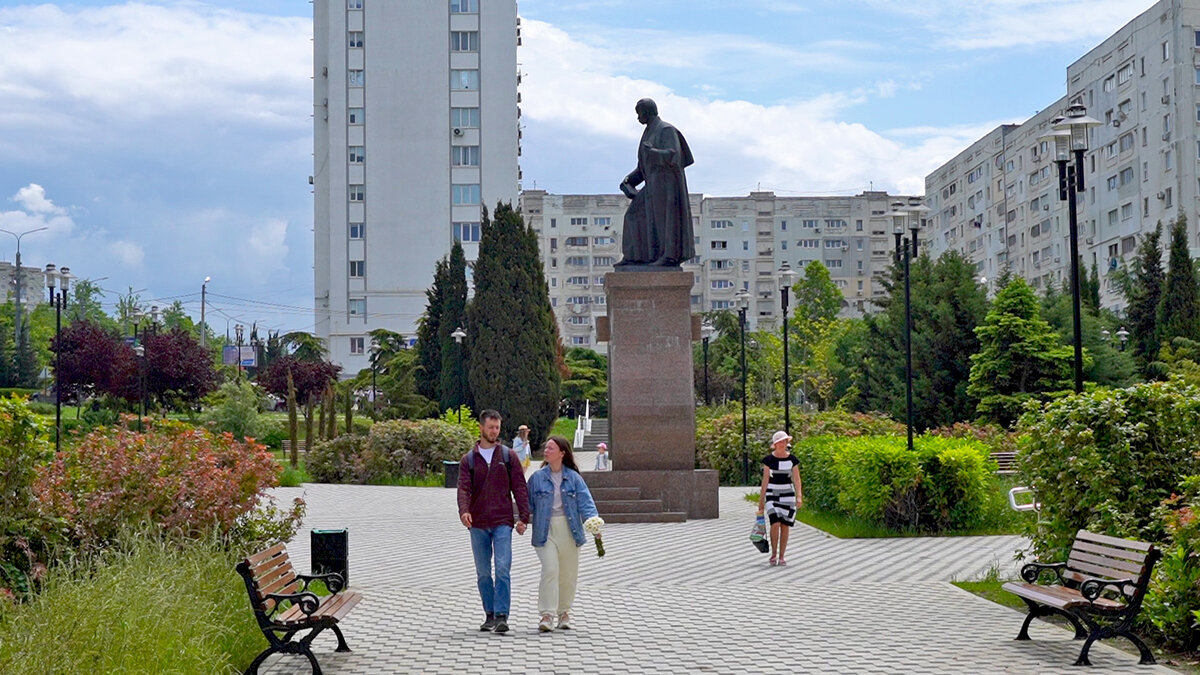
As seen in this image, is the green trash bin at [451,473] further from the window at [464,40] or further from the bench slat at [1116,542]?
the window at [464,40]

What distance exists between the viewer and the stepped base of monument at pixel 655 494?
2069cm

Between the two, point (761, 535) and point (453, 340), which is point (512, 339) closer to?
point (453, 340)

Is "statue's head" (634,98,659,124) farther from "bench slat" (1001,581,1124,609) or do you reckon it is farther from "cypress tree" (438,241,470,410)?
"cypress tree" (438,241,470,410)

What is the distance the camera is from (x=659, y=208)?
72.1ft

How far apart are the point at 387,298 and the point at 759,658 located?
7061cm

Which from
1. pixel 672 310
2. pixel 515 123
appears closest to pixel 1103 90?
pixel 515 123


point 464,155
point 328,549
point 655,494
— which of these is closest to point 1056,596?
point 328,549

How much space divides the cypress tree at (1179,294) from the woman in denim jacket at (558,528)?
145ft

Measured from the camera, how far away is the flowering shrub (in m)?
11.9

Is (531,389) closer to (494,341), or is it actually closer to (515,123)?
(494,341)

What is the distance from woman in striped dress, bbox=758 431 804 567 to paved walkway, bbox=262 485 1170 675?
1.08 feet

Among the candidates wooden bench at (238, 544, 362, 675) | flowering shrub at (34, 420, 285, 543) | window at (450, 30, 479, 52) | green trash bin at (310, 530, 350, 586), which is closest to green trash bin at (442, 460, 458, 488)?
flowering shrub at (34, 420, 285, 543)

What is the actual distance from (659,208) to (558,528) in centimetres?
1188

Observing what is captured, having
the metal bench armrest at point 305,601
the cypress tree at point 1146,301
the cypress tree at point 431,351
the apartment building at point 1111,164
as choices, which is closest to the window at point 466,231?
the cypress tree at point 431,351
